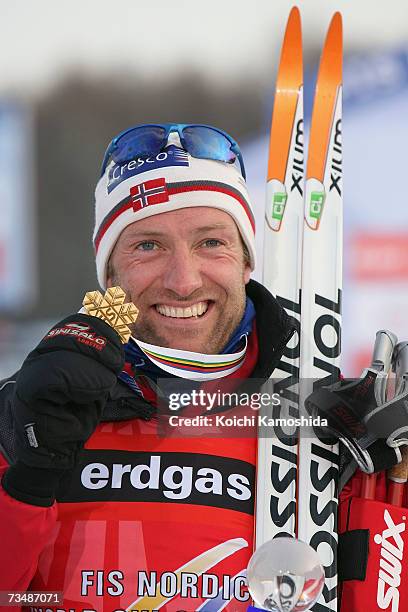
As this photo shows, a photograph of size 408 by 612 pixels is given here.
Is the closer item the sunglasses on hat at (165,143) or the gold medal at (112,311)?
the gold medal at (112,311)

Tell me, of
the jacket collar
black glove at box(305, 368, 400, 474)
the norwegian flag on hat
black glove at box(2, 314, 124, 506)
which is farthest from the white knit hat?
black glove at box(2, 314, 124, 506)

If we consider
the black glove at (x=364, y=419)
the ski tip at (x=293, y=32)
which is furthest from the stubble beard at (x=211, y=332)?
the ski tip at (x=293, y=32)

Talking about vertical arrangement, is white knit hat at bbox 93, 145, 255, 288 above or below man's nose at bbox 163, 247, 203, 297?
Result: above

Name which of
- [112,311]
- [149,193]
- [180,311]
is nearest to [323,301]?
[180,311]

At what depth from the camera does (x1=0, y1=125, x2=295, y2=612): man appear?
4.49 ft

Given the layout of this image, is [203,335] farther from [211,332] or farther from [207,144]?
[207,144]

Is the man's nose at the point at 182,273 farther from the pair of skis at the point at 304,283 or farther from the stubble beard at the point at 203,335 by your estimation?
the pair of skis at the point at 304,283

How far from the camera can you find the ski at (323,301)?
5.64 feet

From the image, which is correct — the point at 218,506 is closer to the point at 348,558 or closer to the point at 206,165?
the point at 348,558

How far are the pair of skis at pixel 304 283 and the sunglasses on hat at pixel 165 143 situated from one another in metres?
0.23

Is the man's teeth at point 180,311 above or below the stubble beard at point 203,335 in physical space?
above

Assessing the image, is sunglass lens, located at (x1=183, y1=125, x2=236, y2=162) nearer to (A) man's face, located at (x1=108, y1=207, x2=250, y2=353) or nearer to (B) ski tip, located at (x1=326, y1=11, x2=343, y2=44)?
(A) man's face, located at (x1=108, y1=207, x2=250, y2=353)

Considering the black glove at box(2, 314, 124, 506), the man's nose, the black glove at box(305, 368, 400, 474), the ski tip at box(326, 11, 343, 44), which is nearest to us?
the black glove at box(2, 314, 124, 506)

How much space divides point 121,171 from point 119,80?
4.50 metres
